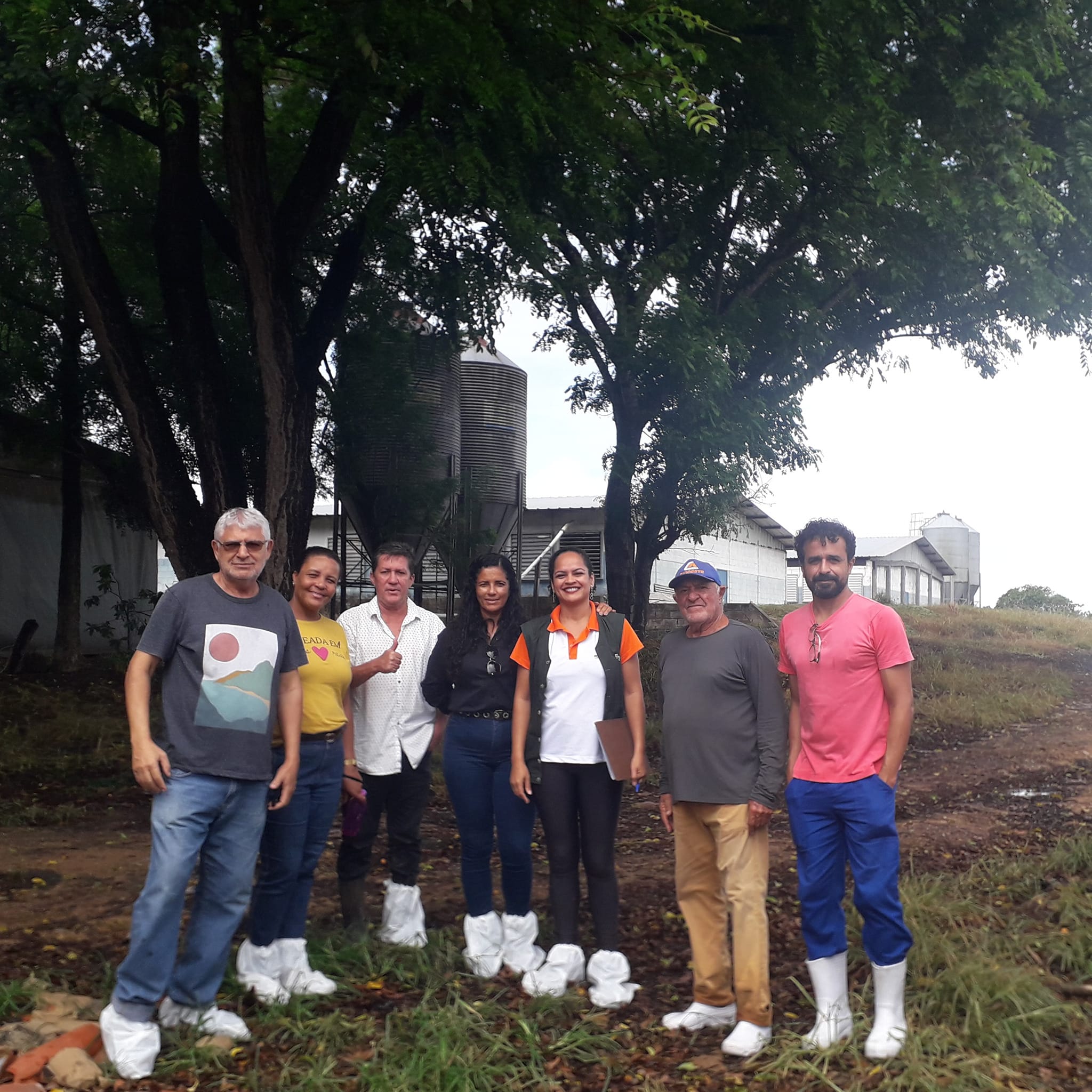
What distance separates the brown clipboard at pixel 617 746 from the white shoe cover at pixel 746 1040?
41.7 inches

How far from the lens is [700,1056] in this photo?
4.43 metres

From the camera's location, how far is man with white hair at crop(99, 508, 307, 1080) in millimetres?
4152

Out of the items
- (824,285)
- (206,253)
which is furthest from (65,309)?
(824,285)

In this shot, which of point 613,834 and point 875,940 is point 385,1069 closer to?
point 613,834

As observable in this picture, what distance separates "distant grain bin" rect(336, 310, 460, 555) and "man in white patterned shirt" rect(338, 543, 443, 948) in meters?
8.34

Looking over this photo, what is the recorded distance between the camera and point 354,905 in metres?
5.45

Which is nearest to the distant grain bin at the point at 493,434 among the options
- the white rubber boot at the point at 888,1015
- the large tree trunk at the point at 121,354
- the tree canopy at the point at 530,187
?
the tree canopy at the point at 530,187

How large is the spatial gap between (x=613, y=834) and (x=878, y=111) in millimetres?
7665

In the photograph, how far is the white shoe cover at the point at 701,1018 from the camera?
4637 millimetres

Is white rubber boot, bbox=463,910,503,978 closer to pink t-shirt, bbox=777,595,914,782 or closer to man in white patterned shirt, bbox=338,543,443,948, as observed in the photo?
man in white patterned shirt, bbox=338,543,443,948

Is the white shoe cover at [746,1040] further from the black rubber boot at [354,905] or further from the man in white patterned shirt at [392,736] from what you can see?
the black rubber boot at [354,905]

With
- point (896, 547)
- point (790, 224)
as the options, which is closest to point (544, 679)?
point (790, 224)

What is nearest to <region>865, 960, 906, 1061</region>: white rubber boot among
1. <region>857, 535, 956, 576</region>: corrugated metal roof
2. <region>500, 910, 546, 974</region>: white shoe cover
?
<region>500, 910, 546, 974</region>: white shoe cover

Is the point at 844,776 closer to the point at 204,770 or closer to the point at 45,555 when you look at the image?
the point at 204,770
